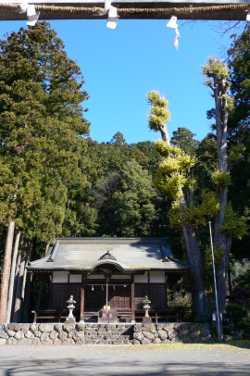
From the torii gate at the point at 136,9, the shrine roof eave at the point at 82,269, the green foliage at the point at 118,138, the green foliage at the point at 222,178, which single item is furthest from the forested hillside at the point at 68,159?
the green foliage at the point at 118,138

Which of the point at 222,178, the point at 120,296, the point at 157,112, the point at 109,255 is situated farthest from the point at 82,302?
the point at 157,112

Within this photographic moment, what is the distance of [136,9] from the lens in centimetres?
267

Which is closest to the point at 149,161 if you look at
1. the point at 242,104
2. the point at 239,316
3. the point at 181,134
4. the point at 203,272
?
the point at 181,134

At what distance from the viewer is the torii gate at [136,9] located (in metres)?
2.66

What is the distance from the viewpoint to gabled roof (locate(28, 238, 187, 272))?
18781mm

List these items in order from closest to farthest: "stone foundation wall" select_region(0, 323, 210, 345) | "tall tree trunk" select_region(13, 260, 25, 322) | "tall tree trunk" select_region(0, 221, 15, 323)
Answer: "stone foundation wall" select_region(0, 323, 210, 345) → "tall tree trunk" select_region(0, 221, 15, 323) → "tall tree trunk" select_region(13, 260, 25, 322)

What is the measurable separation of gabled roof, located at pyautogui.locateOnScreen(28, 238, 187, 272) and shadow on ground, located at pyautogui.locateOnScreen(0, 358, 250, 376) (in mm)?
9456

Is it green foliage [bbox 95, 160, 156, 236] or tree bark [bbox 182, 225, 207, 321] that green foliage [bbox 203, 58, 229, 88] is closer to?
tree bark [bbox 182, 225, 207, 321]

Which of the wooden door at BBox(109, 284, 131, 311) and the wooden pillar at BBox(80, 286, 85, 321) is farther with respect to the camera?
the wooden door at BBox(109, 284, 131, 311)

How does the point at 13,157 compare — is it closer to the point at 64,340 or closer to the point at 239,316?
the point at 64,340

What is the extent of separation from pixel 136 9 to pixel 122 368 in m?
7.00

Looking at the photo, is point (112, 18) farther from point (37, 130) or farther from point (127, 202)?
point (127, 202)

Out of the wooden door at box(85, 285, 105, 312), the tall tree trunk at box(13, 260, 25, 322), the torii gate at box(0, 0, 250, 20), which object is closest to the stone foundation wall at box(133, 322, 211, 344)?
the wooden door at box(85, 285, 105, 312)

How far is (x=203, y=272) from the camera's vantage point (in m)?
18.9
